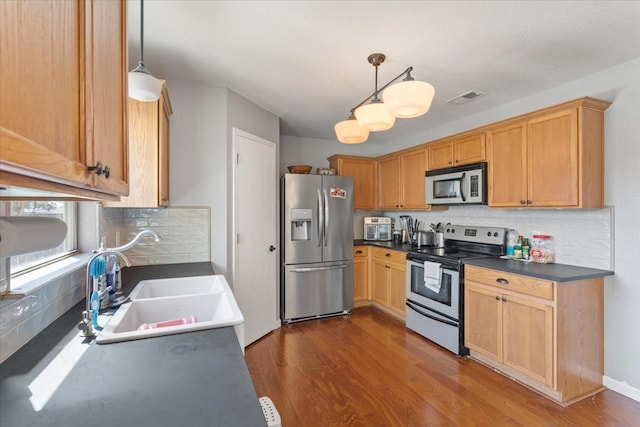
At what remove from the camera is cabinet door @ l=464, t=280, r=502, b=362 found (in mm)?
2518

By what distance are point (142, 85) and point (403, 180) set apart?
3276mm

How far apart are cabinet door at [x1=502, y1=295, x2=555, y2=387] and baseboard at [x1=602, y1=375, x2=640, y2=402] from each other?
591 millimetres

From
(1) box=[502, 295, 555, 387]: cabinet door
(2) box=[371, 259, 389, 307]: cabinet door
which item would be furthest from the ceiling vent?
(2) box=[371, 259, 389, 307]: cabinet door

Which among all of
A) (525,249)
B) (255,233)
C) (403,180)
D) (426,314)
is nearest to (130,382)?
(255,233)

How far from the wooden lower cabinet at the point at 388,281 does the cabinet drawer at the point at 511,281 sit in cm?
97

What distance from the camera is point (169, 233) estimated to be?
2.62 metres

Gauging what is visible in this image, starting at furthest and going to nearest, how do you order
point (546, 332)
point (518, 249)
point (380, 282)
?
point (380, 282) < point (518, 249) < point (546, 332)

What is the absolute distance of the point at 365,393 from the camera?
88.2 inches

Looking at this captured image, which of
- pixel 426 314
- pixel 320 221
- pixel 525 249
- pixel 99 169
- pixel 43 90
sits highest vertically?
pixel 43 90

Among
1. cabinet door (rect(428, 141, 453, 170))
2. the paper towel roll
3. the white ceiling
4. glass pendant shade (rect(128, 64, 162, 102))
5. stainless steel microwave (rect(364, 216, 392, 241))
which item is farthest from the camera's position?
stainless steel microwave (rect(364, 216, 392, 241))

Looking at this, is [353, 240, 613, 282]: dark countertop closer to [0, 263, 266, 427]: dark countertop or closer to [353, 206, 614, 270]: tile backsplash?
[353, 206, 614, 270]: tile backsplash

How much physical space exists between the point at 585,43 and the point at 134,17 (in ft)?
9.32

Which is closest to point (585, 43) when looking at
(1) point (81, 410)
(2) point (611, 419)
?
(2) point (611, 419)

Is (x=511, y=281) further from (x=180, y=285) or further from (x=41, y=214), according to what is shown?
(x=41, y=214)
